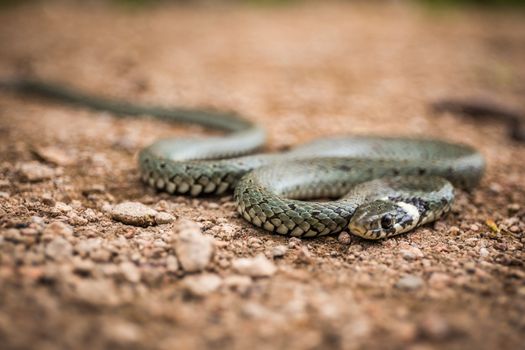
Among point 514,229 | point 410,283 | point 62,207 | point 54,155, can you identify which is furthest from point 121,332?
point 514,229

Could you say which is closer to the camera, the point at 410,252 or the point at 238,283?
the point at 238,283

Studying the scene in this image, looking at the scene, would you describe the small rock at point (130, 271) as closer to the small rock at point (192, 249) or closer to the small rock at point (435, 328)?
the small rock at point (192, 249)

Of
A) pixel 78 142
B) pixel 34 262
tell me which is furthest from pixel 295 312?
pixel 78 142

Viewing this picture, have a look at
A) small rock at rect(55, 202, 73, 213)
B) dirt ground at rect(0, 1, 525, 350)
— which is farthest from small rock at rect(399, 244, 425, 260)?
small rock at rect(55, 202, 73, 213)

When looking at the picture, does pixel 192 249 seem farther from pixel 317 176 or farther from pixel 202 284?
pixel 317 176

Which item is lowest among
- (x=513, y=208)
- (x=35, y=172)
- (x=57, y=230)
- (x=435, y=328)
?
(x=435, y=328)

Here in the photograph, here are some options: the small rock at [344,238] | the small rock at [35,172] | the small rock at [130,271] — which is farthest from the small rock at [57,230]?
the small rock at [344,238]
